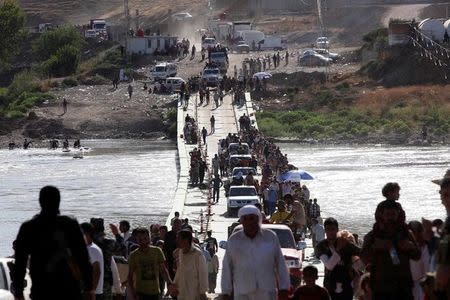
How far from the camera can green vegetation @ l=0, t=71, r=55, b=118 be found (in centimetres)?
9300

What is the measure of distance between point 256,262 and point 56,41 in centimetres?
10983

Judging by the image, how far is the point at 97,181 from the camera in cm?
6594

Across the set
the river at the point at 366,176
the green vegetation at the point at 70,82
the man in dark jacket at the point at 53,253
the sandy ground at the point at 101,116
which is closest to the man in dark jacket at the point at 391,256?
the man in dark jacket at the point at 53,253

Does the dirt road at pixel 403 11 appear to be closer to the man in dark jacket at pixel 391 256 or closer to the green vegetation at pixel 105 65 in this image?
the green vegetation at pixel 105 65

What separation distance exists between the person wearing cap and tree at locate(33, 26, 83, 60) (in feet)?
349

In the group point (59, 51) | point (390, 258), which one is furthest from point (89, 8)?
point (390, 258)

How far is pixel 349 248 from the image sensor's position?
1414cm

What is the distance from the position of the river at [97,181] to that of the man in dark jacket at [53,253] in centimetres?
2595

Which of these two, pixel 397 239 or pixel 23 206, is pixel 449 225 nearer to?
pixel 397 239

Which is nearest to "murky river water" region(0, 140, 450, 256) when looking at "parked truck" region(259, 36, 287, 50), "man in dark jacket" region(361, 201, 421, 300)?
"man in dark jacket" region(361, 201, 421, 300)

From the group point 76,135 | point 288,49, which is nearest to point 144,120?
point 76,135

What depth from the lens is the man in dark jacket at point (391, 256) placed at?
12.2 metres

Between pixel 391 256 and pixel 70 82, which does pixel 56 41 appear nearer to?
pixel 70 82

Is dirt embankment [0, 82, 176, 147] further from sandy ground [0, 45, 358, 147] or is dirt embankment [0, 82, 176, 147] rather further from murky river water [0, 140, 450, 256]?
murky river water [0, 140, 450, 256]
